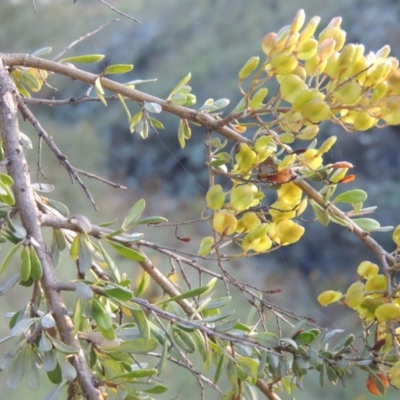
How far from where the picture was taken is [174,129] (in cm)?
372

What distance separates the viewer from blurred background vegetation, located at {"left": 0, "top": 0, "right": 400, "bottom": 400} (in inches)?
127

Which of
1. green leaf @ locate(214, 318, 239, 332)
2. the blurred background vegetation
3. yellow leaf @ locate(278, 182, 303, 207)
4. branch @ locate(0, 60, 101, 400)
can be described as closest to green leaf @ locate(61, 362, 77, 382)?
branch @ locate(0, 60, 101, 400)

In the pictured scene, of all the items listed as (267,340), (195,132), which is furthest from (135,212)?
(195,132)

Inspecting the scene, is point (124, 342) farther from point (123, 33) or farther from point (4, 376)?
point (123, 33)

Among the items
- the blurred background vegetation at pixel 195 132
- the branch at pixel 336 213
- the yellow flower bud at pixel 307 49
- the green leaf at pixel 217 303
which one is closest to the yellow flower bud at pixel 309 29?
the yellow flower bud at pixel 307 49

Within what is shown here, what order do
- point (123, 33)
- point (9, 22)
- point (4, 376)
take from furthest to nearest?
point (123, 33), point (9, 22), point (4, 376)

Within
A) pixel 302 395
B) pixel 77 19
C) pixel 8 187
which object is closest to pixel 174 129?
pixel 77 19

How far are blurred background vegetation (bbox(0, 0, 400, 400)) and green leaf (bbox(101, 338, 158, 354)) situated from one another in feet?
6.80

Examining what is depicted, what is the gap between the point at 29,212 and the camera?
481mm

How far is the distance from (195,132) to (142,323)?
3.35 meters

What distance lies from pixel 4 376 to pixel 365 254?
1847 millimetres

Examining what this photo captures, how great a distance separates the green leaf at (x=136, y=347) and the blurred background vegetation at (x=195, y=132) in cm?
207

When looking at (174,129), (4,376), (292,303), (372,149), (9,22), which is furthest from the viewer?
(9,22)

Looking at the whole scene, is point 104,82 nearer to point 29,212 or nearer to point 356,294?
point 29,212
